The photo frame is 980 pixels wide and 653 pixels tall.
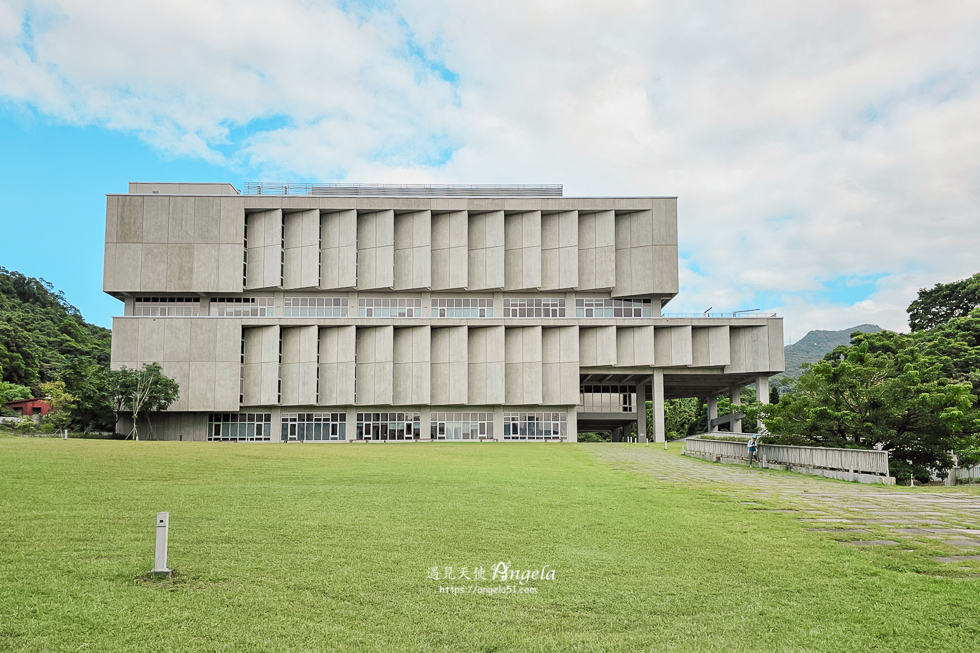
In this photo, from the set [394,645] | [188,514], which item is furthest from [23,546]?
[394,645]

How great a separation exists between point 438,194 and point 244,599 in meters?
61.1

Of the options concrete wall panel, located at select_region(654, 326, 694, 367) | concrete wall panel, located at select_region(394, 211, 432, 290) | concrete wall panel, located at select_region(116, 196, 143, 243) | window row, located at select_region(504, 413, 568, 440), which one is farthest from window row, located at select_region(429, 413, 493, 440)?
concrete wall panel, located at select_region(116, 196, 143, 243)

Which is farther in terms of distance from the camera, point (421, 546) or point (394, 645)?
point (421, 546)

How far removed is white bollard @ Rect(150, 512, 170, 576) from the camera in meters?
7.74

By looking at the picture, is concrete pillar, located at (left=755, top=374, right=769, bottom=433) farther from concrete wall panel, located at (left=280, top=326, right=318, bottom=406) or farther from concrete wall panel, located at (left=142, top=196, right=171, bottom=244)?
concrete wall panel, located at (left=142, top=196, right=171, bottom=244)

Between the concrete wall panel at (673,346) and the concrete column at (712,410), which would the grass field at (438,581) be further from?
the concrete column at (712,410)

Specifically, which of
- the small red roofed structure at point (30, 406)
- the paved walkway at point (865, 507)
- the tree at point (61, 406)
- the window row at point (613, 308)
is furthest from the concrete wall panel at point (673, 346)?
the small red roofed structure at point (30, 406)

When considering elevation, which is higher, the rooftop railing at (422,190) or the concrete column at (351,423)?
the rooftop railing at (422,190)

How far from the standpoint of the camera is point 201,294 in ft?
208

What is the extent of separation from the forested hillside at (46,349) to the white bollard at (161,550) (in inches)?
2110

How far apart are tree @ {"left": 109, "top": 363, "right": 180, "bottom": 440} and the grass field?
148ft

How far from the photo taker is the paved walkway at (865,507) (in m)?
11.2

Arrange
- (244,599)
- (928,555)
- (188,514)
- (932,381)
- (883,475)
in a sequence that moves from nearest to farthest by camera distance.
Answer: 1. (244,599)
2. (928,555)
3. (188,514)
4. (883,475)
5. (932,381)

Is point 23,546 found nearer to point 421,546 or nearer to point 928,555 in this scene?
point 421,546
